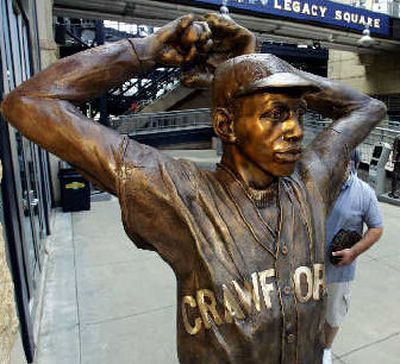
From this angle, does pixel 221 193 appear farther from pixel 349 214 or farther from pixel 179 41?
pixel 349 214

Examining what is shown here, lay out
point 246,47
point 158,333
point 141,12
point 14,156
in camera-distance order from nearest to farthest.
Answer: point 246,47
point 14,156
point 158,333
point 141,12

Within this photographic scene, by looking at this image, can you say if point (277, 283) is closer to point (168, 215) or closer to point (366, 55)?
point (168, 215)

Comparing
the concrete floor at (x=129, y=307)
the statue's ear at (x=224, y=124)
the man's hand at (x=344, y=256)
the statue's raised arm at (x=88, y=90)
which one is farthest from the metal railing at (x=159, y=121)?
the statue's ear at (x=224, y=124)

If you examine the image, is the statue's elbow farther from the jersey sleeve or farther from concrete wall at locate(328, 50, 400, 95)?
concrete wall at locate(328, 50, 400, 95)

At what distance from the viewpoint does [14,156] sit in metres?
3.54

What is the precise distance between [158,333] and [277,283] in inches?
112

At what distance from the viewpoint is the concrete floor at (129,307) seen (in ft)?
11.8

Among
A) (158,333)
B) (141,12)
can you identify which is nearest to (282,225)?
(158,333)

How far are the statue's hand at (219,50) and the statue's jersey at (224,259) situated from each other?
0.42 m

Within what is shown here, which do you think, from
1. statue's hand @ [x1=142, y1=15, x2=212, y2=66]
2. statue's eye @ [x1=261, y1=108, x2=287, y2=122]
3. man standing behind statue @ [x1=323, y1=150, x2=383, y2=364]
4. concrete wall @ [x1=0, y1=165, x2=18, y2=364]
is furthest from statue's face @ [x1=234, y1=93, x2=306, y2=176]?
man standing behind statue @ [x1=323, y1=150, x2=383, y2=364]

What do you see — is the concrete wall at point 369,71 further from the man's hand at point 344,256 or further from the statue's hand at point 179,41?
the statue's hand at point 179,41

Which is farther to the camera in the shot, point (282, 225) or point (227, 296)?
point (282, 225)

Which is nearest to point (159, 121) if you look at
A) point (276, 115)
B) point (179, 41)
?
point (179, 41)

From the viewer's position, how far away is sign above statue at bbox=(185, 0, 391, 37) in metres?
11.1
